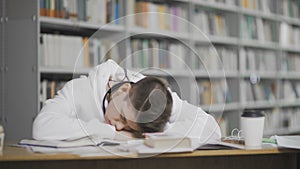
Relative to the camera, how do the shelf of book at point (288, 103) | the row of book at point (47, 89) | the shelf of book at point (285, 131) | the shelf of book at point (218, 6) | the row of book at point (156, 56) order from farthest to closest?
the shelf of book at point (288, 103) → the shelf of book at point (285, 131) → the shelf of book at point (218, 6) → the row of book at point (47, 89) → the row of book at point (156, 56)

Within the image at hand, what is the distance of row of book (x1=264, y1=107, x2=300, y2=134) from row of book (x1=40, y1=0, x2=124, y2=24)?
2.04 m

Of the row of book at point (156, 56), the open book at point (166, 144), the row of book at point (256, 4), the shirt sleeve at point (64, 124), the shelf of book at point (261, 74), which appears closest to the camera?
the open book at point (166, 144)

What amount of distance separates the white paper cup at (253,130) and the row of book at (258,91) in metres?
2.94

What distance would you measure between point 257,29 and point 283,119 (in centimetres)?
98

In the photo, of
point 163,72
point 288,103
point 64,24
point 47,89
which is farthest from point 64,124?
point 288,103

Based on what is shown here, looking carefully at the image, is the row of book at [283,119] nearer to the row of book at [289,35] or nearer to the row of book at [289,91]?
the row of book at [289,91]

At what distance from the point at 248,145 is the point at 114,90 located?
384 mm

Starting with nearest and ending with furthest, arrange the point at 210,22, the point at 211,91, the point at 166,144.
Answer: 1. the point at 166,144
2. the point at 211,91
3. the point at 210,22

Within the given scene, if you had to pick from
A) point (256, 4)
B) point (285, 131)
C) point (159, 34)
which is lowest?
point (285, 131)

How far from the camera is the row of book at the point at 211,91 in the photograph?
1243mm

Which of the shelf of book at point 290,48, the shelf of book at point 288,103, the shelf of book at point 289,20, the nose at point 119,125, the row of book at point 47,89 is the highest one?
the shelf of book at point 289,20

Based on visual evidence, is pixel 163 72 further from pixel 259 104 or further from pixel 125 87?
pixel 259 104

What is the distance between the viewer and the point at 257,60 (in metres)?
4.44

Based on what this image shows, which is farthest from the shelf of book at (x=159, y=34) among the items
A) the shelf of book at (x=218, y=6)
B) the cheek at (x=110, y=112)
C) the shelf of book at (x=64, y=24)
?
the shelf of book at (x=218, y=6)
